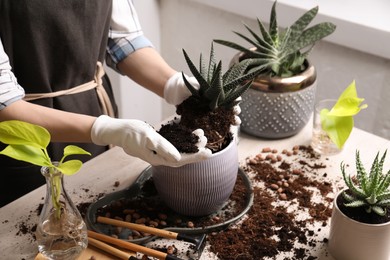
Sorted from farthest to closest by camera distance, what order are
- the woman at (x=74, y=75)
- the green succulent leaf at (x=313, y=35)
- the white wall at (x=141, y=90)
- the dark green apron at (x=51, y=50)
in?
the white wall at (x=141, y=90) → the green succulent leaf at (x=313, y=35) → the dark green apron at (x=51, y=50) → the woman at (x=74, y=75)

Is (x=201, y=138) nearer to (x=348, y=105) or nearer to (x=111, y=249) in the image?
(x=111, y=249)

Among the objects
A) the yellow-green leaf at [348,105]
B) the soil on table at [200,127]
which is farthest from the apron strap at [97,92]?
the yellow-green leaf at [348,105]

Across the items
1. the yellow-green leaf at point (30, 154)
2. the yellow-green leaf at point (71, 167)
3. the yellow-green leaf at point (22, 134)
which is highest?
the yellow-green leaf at point (22, 134)

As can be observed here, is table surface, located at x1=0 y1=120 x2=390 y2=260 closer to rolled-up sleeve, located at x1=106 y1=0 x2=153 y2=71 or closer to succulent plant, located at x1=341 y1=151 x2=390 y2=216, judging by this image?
succulent plant, located at x1=341 y1=151 x2=390 y2=216

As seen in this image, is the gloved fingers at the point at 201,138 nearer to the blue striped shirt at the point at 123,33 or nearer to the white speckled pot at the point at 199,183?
the white speckled pot at the point at 199,183

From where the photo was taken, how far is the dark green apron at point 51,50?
4.33 ft

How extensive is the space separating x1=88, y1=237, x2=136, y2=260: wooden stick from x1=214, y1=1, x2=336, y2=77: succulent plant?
0.59 metres

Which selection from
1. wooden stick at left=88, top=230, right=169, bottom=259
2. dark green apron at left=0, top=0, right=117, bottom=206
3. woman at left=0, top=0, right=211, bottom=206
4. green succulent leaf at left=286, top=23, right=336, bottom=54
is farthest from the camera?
green succulent leaf at left=286, top=23, right=336, bottom=54

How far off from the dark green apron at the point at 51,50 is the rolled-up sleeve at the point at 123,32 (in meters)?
0.04

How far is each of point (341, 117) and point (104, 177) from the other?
23.3 inches

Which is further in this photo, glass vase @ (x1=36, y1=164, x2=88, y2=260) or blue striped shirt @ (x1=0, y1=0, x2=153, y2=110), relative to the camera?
blue striped shirt @ (x1=0, y1=0, x2=153, y2=110)

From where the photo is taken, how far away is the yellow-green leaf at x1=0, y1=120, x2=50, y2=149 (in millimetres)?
929

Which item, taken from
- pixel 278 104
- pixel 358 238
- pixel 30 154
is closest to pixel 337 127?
pixel 278 104

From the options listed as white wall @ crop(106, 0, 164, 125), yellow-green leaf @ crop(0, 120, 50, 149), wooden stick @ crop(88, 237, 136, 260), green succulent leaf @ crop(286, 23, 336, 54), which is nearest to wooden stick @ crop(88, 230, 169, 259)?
wooden stick @ crop(88, 237, 136, 260)
